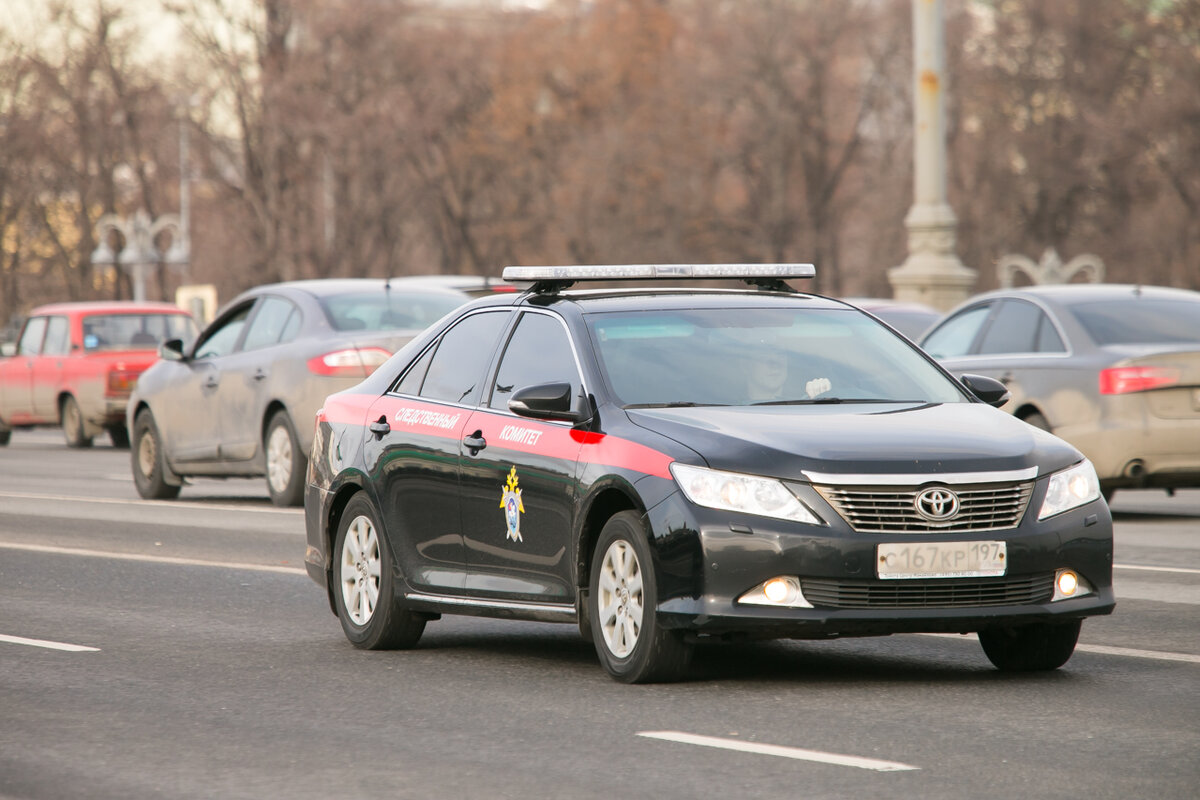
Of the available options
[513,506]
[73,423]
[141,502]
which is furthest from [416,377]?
[73,423]

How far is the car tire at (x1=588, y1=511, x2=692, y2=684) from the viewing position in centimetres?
775

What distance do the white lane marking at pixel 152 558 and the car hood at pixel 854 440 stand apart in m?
4.91

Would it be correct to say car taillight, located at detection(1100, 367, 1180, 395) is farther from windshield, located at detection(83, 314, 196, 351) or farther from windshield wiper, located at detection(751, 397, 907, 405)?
windshield, located at detection(83, 314, 196, 351)

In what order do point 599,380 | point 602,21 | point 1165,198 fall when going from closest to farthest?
point 599,380
point 1165,198
point 602,21

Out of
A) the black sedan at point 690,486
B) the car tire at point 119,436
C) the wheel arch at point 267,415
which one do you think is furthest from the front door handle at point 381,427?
the car tire at point 119,436

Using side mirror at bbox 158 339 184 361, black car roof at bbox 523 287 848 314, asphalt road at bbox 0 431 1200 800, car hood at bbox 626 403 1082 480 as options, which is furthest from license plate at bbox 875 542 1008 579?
side mirror at bbox 158 339 184 361

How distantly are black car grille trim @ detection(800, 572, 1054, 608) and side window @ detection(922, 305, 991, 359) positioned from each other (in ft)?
30.2

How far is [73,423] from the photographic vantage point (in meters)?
29.0

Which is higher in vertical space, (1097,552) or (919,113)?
(919,113)

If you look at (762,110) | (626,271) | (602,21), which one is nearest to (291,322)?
(626,271)

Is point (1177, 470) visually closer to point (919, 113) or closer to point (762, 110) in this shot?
point (919, 113)

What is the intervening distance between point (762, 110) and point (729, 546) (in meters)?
55.0

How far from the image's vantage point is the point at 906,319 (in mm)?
21953

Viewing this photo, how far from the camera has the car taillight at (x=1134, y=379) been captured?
14.8 m
